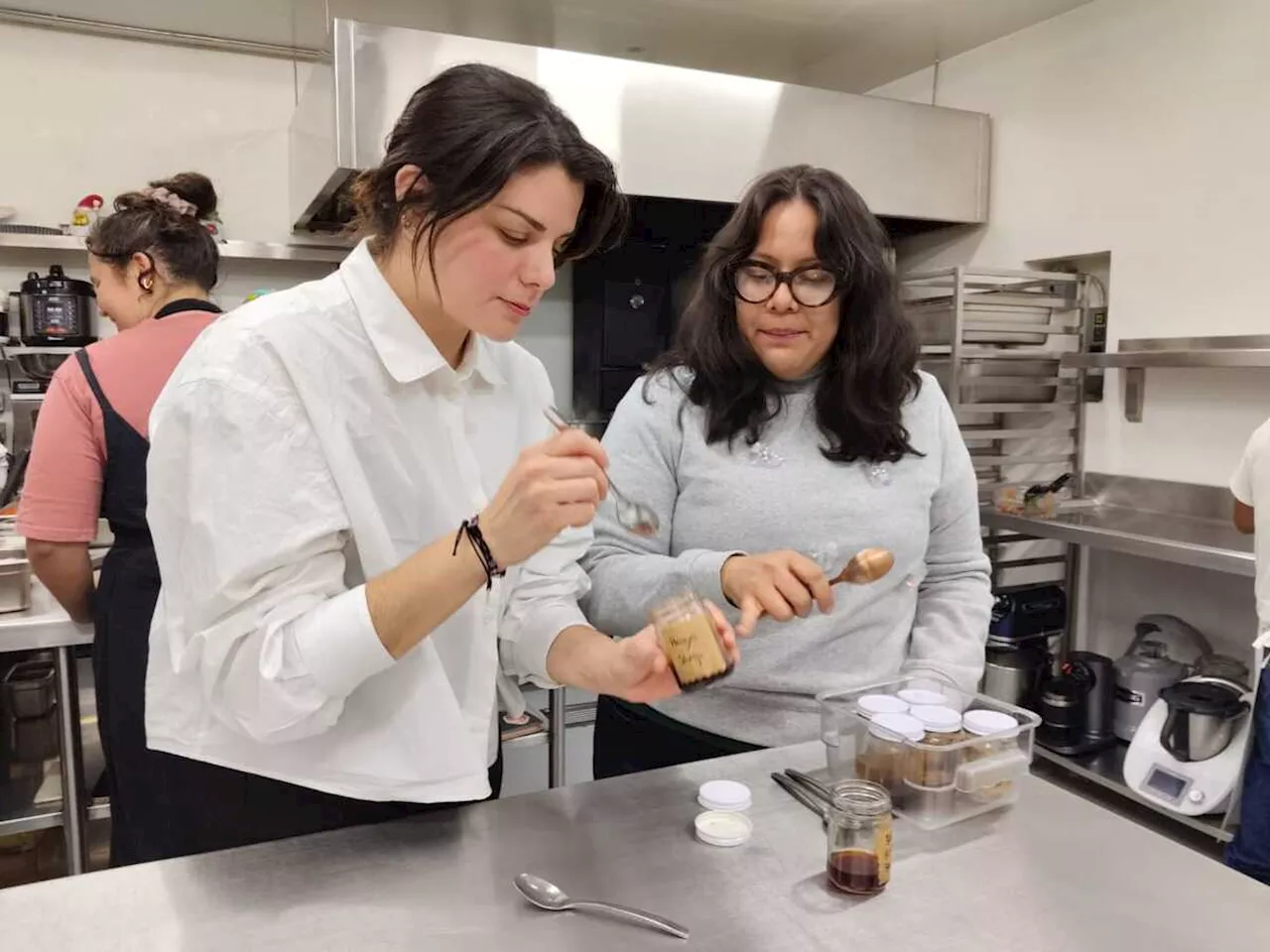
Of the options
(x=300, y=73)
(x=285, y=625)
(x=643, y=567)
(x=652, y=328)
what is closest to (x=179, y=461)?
(x=285, y=625)

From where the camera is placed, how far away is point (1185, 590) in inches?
105

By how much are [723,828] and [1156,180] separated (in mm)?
2474

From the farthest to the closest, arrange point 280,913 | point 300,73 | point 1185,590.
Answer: point 300,73 < point 1185,590 < point 280,913

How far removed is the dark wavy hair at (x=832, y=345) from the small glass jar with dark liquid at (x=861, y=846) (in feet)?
1.82

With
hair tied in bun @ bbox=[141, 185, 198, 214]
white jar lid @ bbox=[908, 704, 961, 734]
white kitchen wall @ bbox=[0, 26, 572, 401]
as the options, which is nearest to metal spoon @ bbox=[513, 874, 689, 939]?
white jar lid @ bbox=[908, 704, 961, 734]

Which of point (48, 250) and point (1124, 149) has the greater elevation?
point (1124, 149)

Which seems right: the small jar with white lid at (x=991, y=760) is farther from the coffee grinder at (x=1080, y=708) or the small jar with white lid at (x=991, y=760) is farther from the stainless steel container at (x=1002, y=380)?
the stainless steel container at (x=1002, y=380)

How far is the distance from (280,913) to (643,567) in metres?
0.59

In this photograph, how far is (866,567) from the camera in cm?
111

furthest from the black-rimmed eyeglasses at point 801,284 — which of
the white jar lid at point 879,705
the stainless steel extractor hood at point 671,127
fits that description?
the stainless steel extractor hood at point 671,127

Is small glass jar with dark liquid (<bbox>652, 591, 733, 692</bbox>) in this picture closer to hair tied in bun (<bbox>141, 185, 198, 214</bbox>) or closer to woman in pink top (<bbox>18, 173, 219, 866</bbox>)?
woman in pink top (<bbox>18, 173, 219, 866</bbox>)

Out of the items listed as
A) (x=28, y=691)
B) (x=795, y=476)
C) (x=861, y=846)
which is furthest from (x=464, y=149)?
(x=28, y=691)

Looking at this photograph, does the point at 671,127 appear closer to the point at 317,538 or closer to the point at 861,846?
the point at 317,538

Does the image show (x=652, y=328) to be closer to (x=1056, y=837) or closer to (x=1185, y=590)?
(x=1185, y=590)
